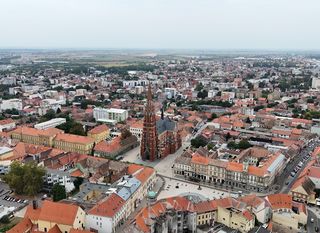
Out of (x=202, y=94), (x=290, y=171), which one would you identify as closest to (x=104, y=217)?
(x=290, y=171)

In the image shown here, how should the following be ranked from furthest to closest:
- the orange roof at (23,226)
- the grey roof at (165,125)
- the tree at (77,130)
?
the tree at (77,130) < the grey roof at (165,125) < the orange roof at (23,226)

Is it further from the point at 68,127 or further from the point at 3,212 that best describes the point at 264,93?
the point at 3,212

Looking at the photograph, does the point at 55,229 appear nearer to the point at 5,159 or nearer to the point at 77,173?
the point at 77,173

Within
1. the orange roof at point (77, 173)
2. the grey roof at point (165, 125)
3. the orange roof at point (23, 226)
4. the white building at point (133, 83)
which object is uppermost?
the grey roof at point (165, 125)

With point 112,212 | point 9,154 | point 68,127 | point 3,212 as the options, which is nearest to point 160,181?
point 112,212

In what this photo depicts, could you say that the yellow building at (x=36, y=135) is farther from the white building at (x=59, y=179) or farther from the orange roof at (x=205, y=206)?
the orange roof at (x=205, y=206)

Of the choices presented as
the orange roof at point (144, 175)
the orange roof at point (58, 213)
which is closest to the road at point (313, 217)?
the orange roof at point (144, 175)

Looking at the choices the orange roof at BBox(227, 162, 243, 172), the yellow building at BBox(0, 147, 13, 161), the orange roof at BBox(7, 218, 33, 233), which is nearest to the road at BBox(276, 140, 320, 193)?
the orange roof at BBox(227, 162, 243, 172)
